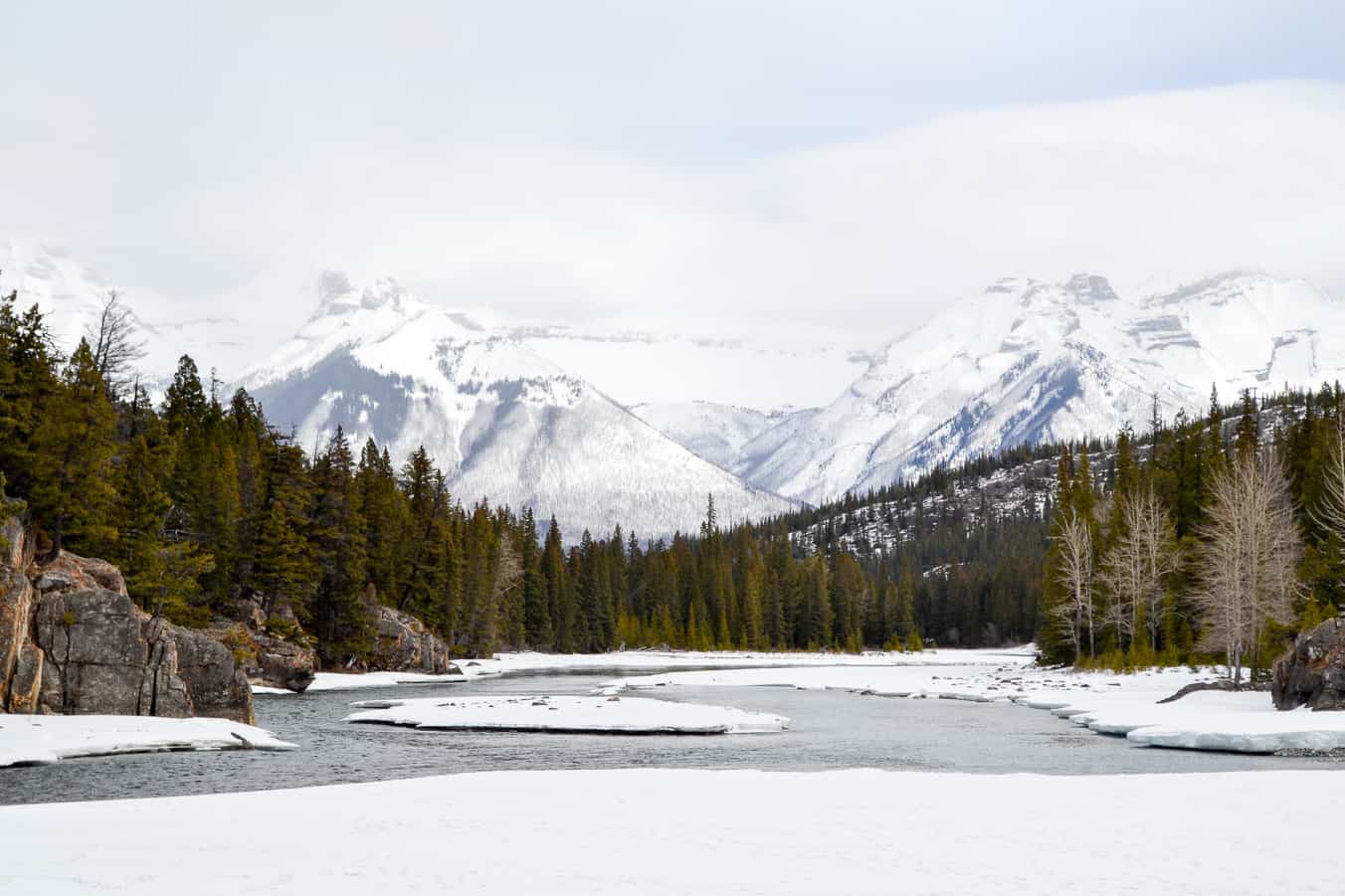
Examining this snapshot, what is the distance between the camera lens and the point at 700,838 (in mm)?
17609

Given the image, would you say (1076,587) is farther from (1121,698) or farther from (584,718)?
(584,718)

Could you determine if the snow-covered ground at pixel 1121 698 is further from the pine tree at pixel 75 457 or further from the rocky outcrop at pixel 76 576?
the pine tree at pixel 75 457

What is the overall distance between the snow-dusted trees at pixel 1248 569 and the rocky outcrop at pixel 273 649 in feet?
183

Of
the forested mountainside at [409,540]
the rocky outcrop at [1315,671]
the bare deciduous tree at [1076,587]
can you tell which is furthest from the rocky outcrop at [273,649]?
the bare deciduous tree at [1076,587]

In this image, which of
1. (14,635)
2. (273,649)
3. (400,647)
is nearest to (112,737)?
(14,635)

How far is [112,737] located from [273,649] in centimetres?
3480

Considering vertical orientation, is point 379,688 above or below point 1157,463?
below

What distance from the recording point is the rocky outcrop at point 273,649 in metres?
67.8

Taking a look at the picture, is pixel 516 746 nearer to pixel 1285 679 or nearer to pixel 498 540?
pixel 1285 679

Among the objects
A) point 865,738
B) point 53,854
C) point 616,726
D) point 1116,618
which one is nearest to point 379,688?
point 616,726

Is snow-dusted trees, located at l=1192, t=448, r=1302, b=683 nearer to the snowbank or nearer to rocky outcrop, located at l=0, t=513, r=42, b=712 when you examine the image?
the snowbank

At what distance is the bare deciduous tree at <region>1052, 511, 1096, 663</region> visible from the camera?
83562 millimetres

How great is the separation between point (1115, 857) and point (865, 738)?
84.9 ft

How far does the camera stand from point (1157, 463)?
10419cm
